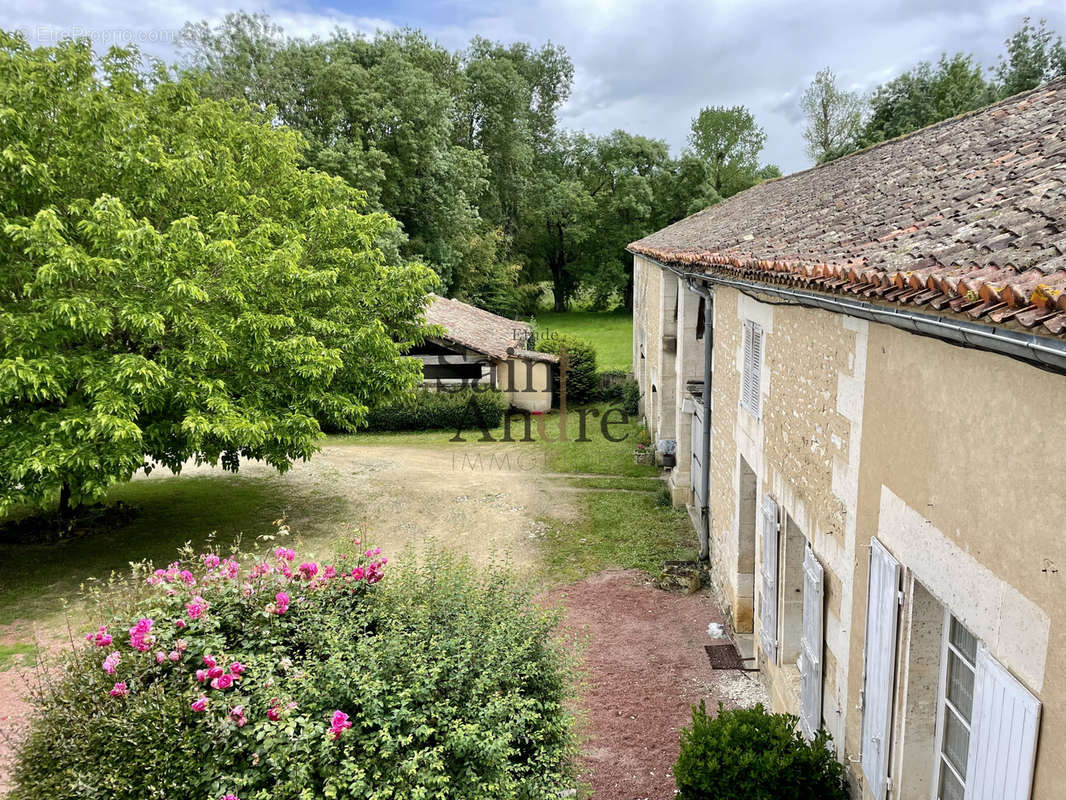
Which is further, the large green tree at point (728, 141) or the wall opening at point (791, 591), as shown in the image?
the large green tree at point (728, 141)

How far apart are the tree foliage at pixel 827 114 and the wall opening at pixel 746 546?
3743 cm

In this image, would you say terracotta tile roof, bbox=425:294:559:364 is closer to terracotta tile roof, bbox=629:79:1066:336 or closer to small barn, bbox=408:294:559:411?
small barn, bbox=408:294:559:411

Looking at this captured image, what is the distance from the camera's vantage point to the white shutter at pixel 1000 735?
9.57ft

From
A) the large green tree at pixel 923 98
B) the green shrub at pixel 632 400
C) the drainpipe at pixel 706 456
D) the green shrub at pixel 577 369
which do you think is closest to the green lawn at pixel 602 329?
the green shrub at pixel 577 369

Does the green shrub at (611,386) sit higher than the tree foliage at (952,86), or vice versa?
the tree foliage at (952,86)

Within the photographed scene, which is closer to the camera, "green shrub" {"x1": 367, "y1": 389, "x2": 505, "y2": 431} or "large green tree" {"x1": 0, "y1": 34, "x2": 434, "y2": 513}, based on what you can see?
"large green tree" {"x1": 0, "y1": 34, "x2": 434, "y2": 513}

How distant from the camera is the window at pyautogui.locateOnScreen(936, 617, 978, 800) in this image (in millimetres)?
3713

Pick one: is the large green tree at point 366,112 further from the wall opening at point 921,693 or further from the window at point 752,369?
the wall opening at point 921,693

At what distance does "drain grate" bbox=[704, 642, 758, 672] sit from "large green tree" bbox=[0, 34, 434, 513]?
712 cm

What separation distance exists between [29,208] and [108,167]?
125 cm

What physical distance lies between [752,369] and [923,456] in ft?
14.7

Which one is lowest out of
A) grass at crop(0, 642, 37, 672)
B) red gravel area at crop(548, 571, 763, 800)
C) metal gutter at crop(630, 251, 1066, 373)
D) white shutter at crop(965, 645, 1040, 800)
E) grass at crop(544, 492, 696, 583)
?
grass at crop(544, 492, 696, 583)

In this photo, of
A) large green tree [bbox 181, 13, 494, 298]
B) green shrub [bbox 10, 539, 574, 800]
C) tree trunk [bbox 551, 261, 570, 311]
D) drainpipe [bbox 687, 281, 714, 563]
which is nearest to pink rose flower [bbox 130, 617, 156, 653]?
green shrub [bbox 10, 539, 574, 800]

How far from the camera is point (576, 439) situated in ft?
70.5
